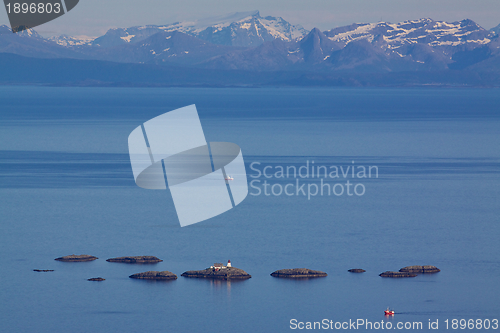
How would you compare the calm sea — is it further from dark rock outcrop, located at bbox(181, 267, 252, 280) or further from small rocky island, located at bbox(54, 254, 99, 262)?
small rocky island, located at bbox(54, 254, 99, 262)

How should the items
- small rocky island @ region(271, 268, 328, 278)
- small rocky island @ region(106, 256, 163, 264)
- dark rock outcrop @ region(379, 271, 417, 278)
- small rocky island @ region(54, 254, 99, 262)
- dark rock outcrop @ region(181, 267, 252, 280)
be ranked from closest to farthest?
dark rock outcrop @ region(181, 267, 252, 280)
small rocky island @ region(271, 268, 328, 278)
dark rock outcrop @ region(379, 271, 417, 278)
small rocky island @ region(106, 256, 163, 264)
small rocky island @ region(54, 254, 99, 262)

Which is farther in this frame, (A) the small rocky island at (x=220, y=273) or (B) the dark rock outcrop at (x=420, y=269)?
(B) the dark rock outcrop at (x=420, y=269)

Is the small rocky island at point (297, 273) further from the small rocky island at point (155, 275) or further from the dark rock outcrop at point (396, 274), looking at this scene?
the small rocky island at point (155, 275)

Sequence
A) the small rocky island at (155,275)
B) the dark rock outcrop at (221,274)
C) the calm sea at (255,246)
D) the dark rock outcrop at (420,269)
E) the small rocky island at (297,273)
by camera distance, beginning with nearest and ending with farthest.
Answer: the calm sea at (255,246) → the small rocky island at (155,275) → the dark rock outcrop at (221,274) → the small rocky island at (297,273) → the dark rock outcrop at (420,269)

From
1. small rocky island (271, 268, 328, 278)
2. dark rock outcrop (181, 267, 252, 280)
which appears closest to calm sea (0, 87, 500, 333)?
dark rock outcrop (181, 267, 252, 280)

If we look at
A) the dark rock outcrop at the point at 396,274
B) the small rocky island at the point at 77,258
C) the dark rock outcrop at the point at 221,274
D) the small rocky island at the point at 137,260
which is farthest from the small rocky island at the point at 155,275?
the dark rock outcrop at the point at 396,274

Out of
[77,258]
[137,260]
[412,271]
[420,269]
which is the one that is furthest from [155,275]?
[420,269]

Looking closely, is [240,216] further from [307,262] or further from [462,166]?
[462,166]
